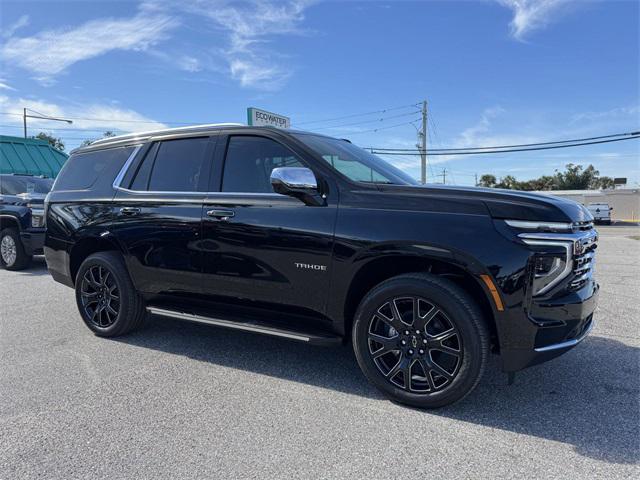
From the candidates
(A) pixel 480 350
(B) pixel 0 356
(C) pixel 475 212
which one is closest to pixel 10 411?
(B) pixel 0 356

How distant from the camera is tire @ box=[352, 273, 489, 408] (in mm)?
2873

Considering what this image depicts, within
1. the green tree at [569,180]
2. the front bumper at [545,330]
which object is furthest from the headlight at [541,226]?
the green tree at [569,180]

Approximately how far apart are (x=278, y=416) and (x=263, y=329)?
0.74m

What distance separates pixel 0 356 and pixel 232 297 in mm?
2200

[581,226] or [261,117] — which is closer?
[581,226]

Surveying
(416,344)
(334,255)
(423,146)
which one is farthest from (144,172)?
(423,146)

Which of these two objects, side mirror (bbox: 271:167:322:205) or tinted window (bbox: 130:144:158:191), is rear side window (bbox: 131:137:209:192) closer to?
tinted window (bbox: 130:144:158:191)

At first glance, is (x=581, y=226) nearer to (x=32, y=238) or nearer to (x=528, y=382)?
(x=528, y=382)

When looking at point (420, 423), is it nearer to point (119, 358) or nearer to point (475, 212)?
point (475, 212)

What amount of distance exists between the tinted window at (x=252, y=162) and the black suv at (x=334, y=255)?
0.04 feet

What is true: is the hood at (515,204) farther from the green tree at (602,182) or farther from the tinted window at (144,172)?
the green tree at (602,182)

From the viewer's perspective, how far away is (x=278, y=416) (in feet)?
9.79

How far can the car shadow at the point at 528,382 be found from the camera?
280 centimetres

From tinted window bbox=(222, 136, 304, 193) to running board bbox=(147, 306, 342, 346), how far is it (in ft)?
3.46
